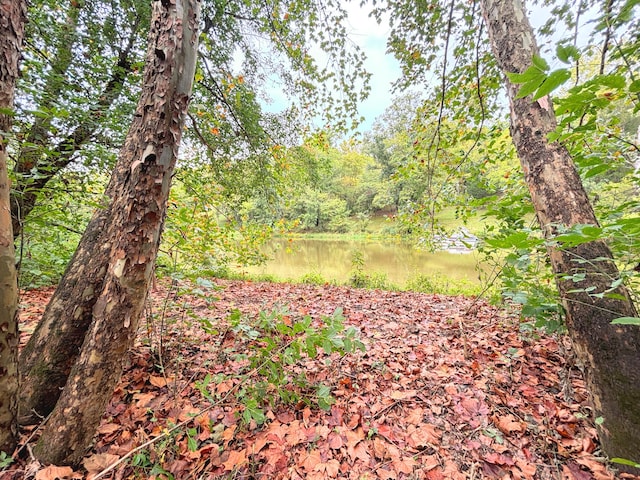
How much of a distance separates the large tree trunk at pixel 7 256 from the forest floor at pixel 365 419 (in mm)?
165

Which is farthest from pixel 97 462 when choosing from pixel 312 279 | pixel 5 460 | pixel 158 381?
pixel 312 279

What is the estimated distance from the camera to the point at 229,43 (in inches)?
146

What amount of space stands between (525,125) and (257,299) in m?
3.38

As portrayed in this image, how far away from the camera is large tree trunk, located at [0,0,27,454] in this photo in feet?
3.03

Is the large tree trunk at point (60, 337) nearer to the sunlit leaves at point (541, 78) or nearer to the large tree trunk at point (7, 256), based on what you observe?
the large tree trunk at point (7, 256)

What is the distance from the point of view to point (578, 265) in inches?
43.7

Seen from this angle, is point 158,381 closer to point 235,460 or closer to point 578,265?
point 235,460

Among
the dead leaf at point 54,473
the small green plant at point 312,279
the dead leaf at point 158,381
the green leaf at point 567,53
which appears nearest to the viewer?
the green leaf at point 567,53

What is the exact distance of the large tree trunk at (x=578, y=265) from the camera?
3.34 ft

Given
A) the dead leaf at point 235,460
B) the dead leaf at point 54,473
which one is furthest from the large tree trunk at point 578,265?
the dead leaf at point 54,473

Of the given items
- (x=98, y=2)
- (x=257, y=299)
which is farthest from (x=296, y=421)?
(x=98, y=2)

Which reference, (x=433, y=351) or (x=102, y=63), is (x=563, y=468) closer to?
(x=433, y=351)

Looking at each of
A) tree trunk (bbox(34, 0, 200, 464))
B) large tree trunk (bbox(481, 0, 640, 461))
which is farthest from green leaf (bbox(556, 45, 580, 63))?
tree trunk (bbox(34, 0, 200, 464))

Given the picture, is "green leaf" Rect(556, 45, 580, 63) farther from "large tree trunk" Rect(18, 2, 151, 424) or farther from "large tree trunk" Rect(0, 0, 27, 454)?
"large tree trunk" Rect(0, 0, 27, 454)
